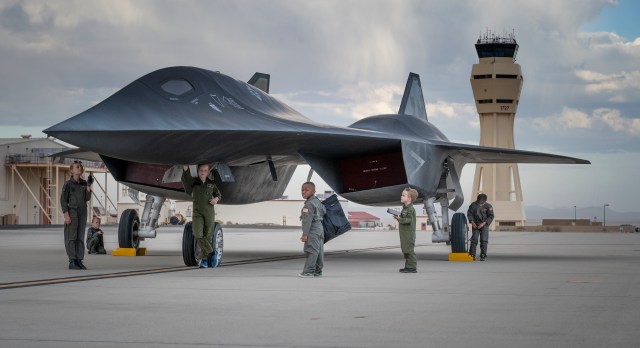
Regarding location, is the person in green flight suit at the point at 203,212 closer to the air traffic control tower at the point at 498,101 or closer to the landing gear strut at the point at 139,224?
the landing gear strut at the point at 139,224

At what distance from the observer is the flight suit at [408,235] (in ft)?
42.0

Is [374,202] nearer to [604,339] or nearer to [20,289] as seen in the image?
[20,289]

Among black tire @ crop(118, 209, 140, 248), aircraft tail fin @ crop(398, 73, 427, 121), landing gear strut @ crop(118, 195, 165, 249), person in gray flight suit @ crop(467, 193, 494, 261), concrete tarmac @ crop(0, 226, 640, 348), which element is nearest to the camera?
concrete tarmac @ crop(0, 226, 640, 348)

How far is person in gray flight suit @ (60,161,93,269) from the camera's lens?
12641 millimetres

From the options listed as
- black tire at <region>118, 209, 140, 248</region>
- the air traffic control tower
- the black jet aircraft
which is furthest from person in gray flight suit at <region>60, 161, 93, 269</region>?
the air traffic control tower

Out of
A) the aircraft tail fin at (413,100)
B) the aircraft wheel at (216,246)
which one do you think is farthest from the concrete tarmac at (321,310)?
the aircraft tail fin at (413,100)

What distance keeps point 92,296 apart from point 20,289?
44.7 inches

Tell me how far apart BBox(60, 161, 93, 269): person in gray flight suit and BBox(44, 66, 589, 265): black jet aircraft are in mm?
647

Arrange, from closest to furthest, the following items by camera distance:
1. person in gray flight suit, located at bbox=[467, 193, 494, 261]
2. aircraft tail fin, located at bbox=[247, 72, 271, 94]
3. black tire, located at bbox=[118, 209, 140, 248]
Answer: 1. person in gray flight suit, located at bbox=[467, 193, 494, 261]
2. black tire, located at bbox=[118, 209, 140, 248]
3. aircraft tail fin, located at bbox=[247, 72, 271, 94]

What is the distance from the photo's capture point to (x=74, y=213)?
1280 centimetres

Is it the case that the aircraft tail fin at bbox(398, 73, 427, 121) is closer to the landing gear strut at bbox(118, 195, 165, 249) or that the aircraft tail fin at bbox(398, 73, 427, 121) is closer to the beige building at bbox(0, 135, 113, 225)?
the landing gear strut at bbox(118, 195, 165, 249)

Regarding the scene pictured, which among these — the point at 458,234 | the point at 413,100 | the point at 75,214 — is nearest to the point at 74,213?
the point at 75,214

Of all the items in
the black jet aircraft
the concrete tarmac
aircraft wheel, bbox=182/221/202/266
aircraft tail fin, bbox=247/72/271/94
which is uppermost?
aircraft tail fin, bbox=247/72/271/94

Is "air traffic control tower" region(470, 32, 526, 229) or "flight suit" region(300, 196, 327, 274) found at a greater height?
"air traffic control tower" region(470, 32, 526, 229)
